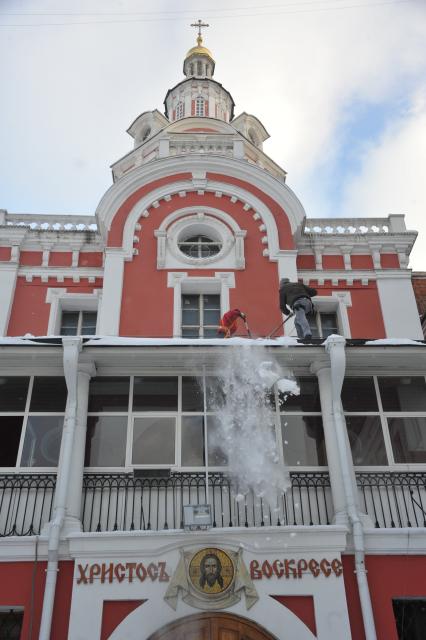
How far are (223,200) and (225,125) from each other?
27.4ft

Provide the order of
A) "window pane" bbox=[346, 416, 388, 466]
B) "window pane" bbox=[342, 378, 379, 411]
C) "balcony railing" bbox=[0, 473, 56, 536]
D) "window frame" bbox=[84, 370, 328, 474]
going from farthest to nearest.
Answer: "window pane" bbox=[342, 378, 379, 411]
"window pane" bbox=[346, 416, 388, 466]
"window frame" bbox=[84, 370, 328, 474]
"balcony railing" bbox=[0, 473, 56, 536]

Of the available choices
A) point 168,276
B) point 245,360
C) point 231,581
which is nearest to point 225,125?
point 168,276

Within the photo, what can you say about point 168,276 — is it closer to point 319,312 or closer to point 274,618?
point 319,312

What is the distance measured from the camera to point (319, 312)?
1675cm

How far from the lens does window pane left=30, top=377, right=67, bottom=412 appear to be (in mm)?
11781

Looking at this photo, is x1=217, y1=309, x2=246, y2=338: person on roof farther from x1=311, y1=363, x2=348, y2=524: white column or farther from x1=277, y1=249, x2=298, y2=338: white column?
x1=311, y1=363, x2=348, y2=524: white column

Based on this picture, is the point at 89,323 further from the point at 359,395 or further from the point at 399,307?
the point at 399,307

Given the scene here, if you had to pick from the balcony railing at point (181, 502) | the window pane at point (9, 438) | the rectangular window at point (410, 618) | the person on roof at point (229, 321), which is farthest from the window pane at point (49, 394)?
the rectangular window at point (410, 618)

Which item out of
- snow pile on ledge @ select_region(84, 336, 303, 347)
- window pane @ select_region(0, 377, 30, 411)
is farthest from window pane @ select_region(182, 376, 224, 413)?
window pane @ select_region(0, 377, 30, 411)

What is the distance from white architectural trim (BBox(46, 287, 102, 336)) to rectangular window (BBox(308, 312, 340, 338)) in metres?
5.44

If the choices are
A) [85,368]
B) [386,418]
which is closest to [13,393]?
[85,368]

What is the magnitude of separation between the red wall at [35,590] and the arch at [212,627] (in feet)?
4.85

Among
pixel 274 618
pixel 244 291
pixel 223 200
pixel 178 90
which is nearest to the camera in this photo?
pixel 274 618

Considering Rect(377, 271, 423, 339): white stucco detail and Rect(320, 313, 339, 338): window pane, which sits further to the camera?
Rect(320, 313, 339, 338): window pane
